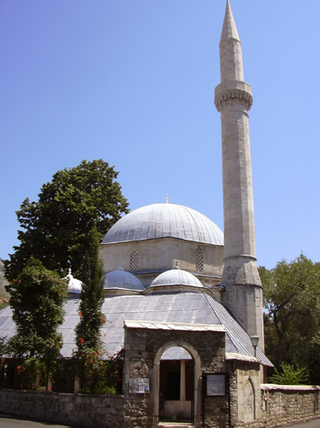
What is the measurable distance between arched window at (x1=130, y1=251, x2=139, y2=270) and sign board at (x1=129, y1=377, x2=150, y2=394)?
13.7 meters

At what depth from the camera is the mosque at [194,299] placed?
11.3 m

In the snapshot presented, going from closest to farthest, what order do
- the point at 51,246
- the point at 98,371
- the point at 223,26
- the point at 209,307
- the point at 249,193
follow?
the point at 98,371 < the point at 209,307 < the point at 249,193 < the point at 223,26 < the point at 51,246

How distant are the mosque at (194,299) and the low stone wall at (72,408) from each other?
573 mm

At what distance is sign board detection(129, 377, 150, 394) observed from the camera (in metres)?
10.9

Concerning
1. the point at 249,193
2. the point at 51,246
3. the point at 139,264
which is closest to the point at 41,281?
the point at 139,264

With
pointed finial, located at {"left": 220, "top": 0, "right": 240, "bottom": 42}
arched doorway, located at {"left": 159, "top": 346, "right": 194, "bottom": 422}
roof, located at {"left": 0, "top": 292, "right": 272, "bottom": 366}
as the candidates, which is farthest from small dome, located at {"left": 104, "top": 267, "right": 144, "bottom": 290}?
pointed finial, located at {"left": 220, "top": 0, "right": 240, "bottom": 42}

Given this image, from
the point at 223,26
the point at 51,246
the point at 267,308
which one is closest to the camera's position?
the point at 223,26

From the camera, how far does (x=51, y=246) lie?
29594mm

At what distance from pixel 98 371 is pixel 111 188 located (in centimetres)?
2293

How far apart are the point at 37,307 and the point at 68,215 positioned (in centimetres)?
1685

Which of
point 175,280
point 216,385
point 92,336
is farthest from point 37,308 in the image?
point 175,280

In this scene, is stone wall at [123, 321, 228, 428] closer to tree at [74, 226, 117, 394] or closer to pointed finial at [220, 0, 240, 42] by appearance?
tree at [74, 226, 117, 394]

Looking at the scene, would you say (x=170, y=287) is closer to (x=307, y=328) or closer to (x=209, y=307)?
(x=209, y=307)

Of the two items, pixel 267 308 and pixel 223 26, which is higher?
pixel 223 26
